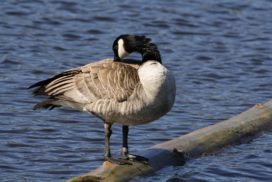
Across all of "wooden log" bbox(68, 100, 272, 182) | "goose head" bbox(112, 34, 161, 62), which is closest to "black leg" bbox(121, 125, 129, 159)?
"wooden log" bbox(68, 100, 272, 182)

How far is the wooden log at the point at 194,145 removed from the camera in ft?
25.4

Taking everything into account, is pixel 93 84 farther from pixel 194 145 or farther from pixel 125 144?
pixel 194 145

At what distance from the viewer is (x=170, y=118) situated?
11492 millimetres

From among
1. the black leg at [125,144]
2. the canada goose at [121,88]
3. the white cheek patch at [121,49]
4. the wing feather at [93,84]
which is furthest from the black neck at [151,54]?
the black leg at [125,144]

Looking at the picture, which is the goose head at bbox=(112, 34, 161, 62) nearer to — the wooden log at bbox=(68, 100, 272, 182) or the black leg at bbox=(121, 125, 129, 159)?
the black leg at bbox=(121, 125, 129, 159)

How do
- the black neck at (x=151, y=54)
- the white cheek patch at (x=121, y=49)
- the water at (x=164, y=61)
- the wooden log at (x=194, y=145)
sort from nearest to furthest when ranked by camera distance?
the wooden log at (x=194, y=145)
the black neck at (x=151, y=54)
the white cheek patch at (x=121, y=49)
the water at (x=164, y=61)

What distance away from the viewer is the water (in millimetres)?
9539

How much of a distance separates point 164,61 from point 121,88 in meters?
6.27

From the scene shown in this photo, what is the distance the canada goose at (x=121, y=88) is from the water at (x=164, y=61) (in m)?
0.61

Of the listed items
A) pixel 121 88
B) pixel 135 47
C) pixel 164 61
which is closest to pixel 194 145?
pixel 121 88

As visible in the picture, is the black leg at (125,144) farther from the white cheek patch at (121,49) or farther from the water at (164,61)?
the white cheek patch at (121,49)

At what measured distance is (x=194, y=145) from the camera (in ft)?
28.3

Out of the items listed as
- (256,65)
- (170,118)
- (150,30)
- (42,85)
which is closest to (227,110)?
(170,118)

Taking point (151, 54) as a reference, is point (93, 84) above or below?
below
